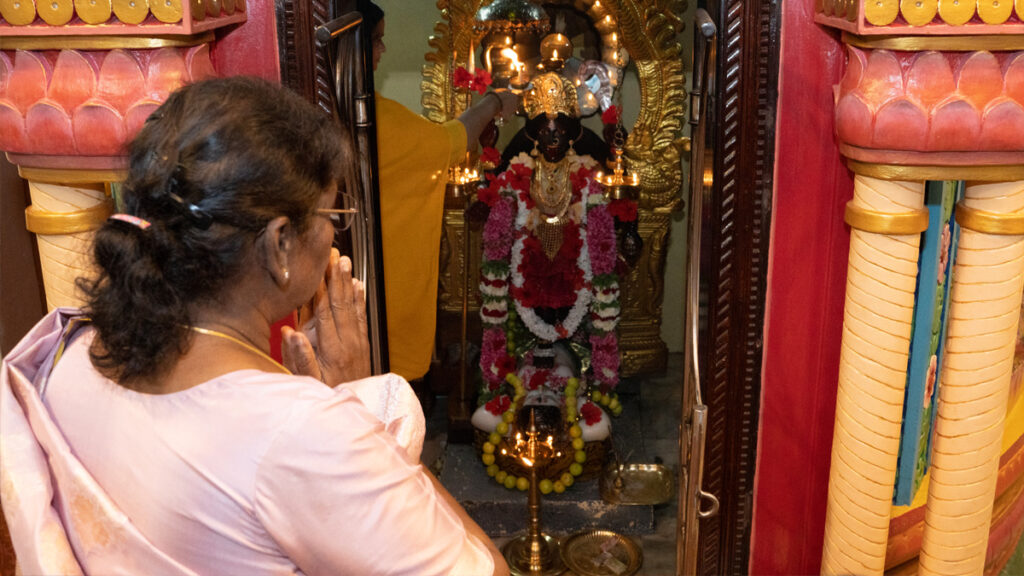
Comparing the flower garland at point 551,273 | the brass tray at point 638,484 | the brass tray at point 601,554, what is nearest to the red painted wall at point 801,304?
the brass tray at point 601,554

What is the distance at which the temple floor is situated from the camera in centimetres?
444

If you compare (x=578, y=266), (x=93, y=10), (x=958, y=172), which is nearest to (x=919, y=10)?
Answer: (x=958, y=172)

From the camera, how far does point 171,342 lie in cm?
133

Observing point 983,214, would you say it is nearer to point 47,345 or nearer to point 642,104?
point 47,345

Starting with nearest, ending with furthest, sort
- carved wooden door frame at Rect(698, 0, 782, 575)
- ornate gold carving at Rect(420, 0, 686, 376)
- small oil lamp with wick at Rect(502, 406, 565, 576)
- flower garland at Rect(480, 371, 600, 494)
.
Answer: carved wooden door frame at Rect(698, 0, 782, 575), small oil lamp with wick at Rect(502, 406, 565, 576), flower garland at Rect(480, 371, 600, 494), ornate gold carving at Rect(420, 0, 686, 376)

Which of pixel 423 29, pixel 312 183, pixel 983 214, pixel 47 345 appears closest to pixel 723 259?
pixel 983 214

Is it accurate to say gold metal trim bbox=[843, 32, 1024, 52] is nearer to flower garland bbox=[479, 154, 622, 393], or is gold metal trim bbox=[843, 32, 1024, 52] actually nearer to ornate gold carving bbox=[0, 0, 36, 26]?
ornate gold carving bbox=[0, 0, 36, 26]

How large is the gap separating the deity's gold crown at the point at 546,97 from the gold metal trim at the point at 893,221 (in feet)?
8.87

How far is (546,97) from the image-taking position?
16.3 feet

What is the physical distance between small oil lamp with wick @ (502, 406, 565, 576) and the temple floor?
0.20 m

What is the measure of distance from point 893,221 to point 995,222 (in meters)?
0.24

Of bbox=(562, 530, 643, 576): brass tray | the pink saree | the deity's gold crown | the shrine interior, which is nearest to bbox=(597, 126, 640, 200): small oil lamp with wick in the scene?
the deity's gold crown

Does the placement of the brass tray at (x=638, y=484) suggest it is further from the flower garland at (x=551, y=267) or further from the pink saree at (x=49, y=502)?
the pink saree at (x=49, y=502)

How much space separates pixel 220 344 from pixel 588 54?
424 centimetres
